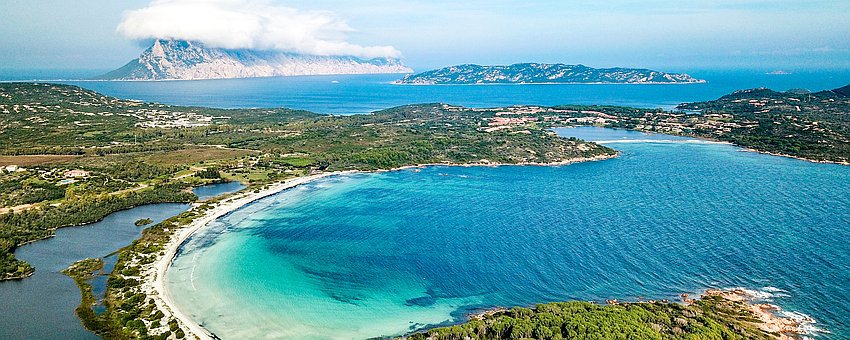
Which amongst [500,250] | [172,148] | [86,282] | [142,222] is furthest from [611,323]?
[172,148]

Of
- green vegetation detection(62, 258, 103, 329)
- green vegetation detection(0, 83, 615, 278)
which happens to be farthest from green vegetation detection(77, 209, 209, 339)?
green vegetation detection(0, 83, 615, 278)

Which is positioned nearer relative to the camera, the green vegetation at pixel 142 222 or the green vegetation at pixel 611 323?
the green vegetation at pixel 611 323

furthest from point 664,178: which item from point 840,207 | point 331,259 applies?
point 331,259

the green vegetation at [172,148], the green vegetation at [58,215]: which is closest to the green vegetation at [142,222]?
the green vegetation at [58,215]

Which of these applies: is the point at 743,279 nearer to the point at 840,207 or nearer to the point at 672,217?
the point at 672,217

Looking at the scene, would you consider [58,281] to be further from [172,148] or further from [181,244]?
[172,148]

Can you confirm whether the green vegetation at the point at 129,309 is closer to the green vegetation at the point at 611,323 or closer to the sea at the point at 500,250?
the sea at the point at 500,250
